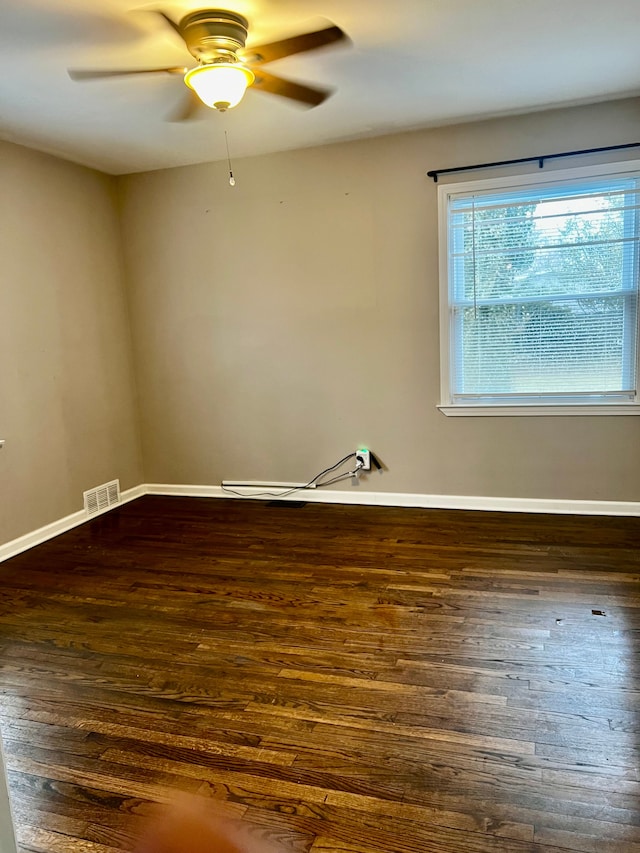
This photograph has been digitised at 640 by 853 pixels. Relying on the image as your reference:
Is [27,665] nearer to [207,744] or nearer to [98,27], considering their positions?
[207,744]

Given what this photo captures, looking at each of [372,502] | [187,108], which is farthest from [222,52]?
[372,502]

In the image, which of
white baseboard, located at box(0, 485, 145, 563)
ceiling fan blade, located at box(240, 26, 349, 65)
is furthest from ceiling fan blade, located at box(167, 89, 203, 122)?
white baseboard, located at box(0, 485, 145, 563)

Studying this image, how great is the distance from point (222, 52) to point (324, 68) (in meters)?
0.60

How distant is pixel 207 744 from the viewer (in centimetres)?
189

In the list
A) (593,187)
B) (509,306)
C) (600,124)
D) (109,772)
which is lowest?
(109,772)

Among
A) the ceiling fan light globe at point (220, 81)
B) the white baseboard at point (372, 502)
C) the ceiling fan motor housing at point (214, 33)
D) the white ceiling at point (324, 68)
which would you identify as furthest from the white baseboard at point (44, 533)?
the ceiling fan motor housing at point (214, 33)

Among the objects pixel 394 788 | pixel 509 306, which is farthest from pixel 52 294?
pixel 394 788

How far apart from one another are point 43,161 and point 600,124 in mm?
3543

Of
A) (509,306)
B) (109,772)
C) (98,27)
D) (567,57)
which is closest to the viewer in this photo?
(109,772)

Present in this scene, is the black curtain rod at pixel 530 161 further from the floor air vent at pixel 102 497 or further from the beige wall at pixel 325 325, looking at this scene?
the floor air vent at pixel 102 497

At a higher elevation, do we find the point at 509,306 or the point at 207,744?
the point at 509,306

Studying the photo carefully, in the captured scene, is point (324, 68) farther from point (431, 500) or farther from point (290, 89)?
point (431, 500)

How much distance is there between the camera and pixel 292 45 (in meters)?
2.60

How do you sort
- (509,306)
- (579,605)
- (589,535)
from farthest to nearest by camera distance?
(509,306) < (589,535) < (579,605)
